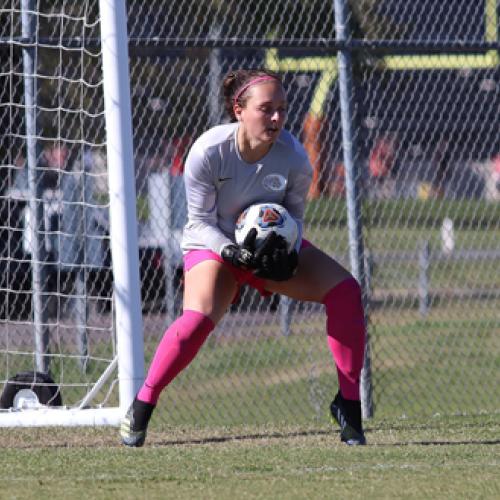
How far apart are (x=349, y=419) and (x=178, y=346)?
0.99 meters

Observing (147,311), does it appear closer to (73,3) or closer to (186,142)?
(186,142)

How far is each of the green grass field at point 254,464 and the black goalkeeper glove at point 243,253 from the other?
941 millimetres

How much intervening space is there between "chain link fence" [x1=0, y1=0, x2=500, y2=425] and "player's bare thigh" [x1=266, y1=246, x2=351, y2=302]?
1.30 metres

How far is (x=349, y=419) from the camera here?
22.4ft

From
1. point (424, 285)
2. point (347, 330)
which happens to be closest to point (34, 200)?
point (347, 330)

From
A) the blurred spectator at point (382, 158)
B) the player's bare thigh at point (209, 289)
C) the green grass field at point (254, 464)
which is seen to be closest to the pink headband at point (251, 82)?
the player's bare thigh at point (209, 289)

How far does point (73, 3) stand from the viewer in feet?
30.7

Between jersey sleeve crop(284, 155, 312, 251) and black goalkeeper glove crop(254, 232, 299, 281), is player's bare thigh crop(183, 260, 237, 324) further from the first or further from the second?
jersey sleeve crop(284, 155, 312, 251)

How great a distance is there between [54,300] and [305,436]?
3.81m

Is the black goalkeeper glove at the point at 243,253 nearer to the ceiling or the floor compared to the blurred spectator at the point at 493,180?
nearer to the ceiling

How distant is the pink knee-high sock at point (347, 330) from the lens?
671cm

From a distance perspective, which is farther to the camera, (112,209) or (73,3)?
(73,3)

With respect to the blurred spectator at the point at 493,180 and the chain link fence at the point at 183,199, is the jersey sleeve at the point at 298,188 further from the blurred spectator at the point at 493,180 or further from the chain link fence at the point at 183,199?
the blurred spectator at the point at 493,180

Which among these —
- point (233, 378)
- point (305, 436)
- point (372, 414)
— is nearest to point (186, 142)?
point (233, 378)
